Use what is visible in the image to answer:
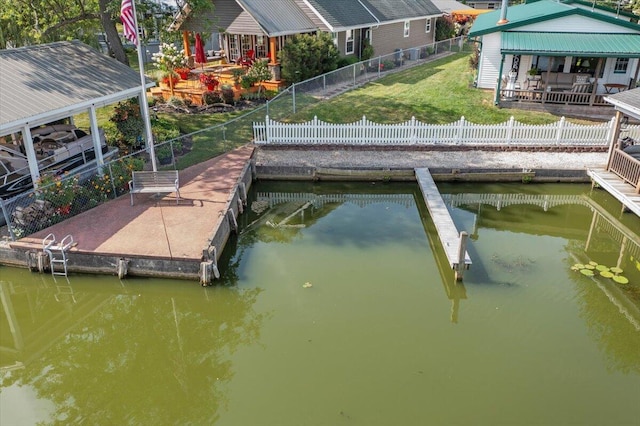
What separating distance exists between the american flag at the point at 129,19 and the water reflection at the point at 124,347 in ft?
21.2

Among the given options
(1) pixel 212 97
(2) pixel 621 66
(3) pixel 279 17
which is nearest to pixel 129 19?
(1) pixel 212 97

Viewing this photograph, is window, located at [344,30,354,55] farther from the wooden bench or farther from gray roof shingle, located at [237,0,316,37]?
the wooden bench

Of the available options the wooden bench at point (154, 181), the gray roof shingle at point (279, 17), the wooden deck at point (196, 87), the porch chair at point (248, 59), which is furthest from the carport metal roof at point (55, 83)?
the gray roof shingle at point (279, 17)

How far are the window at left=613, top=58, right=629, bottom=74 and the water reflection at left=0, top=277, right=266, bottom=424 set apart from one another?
2008cm

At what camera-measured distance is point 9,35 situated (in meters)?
20.7

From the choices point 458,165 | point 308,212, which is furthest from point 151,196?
point 458,165

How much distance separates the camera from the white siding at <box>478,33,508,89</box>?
22906 mm

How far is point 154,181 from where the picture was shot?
43.3 ft

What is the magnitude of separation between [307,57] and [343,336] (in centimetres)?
1775

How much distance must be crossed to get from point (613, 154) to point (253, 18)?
1661 centimetres

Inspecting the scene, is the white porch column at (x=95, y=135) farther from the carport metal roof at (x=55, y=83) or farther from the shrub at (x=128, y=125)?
the shrub at (x=128, y=125)

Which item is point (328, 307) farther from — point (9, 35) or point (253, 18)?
point (9, 35)

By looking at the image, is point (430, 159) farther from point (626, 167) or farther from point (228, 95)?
point (228, 95)

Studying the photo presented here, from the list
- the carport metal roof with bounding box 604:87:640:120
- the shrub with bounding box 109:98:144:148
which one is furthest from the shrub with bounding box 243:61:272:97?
the carport metal roof with bounding box 604:87:640:120
